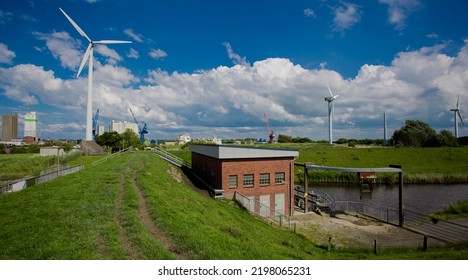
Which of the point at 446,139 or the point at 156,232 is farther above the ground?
the point at 446,139

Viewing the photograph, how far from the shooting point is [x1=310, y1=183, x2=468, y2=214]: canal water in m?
36.0

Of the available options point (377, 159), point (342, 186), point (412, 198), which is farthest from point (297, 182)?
point (377, 159)

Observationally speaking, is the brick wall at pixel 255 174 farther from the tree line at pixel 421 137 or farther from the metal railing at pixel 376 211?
the tree line at pixel 421 137

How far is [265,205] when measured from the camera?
26594 millimetres

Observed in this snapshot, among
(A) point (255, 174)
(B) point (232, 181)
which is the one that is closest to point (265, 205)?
(A) point (255, 174)

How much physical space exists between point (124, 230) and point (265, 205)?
17618 mm

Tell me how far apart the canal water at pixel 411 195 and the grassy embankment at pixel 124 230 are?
23542mm

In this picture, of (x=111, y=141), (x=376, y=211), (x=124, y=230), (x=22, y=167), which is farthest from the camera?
(x=111, y=141)

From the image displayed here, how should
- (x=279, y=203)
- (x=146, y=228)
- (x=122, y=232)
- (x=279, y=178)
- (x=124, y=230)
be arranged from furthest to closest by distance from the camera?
(x=279, y=178)
(x=279, y=203)
(x=146, y=228)
(x=124, y=230)
(x=122, y=232)

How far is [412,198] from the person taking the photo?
40906mm

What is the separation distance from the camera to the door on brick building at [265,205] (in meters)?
26.6

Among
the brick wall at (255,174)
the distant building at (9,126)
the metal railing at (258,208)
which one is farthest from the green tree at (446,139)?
the distant building at (9,126)

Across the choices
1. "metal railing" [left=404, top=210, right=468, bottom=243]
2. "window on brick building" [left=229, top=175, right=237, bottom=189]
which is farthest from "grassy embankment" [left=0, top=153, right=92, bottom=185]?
"metal railing" [left=404, top=210, right=468, bottom=243]

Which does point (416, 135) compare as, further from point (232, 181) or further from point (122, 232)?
point (122, 232)
